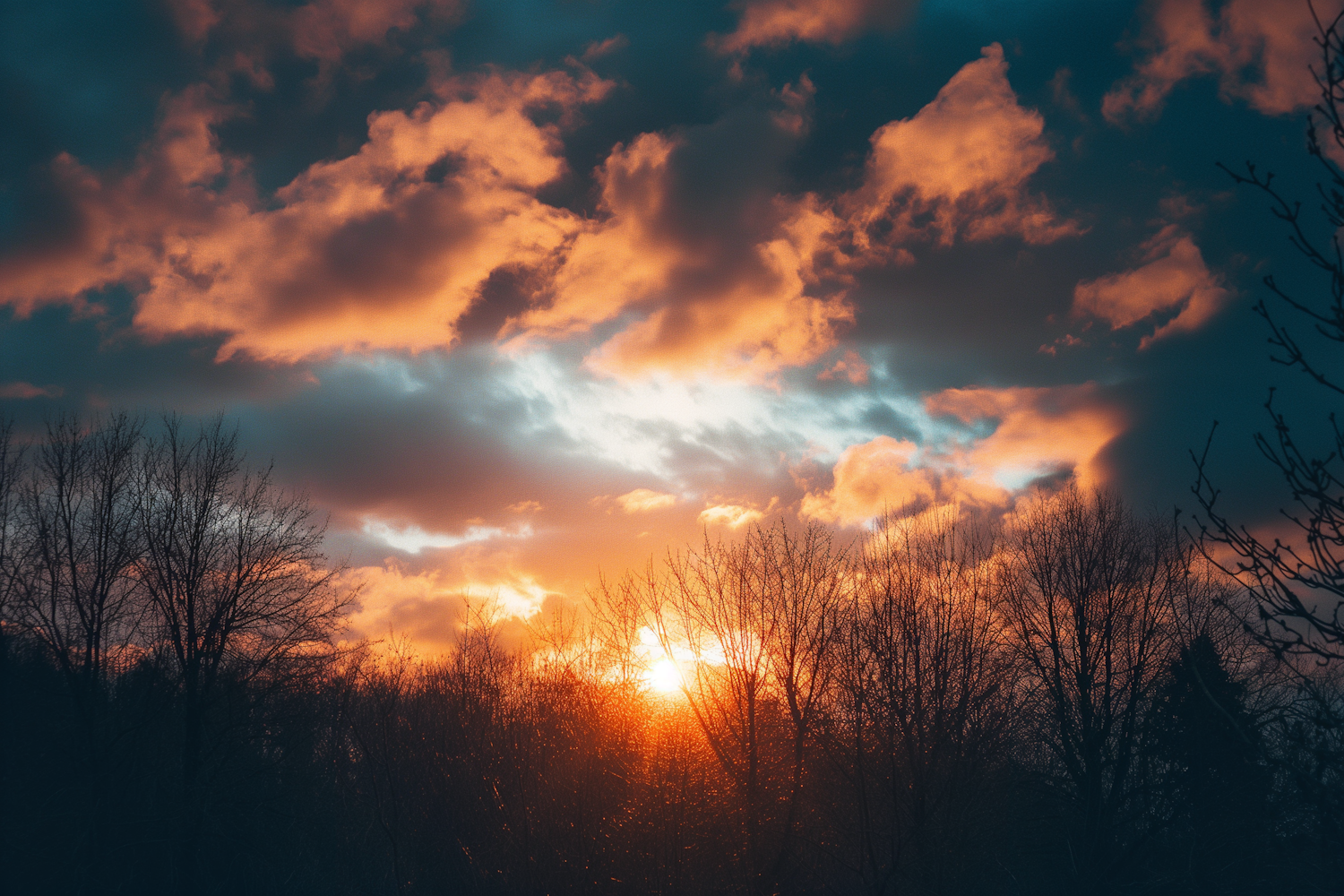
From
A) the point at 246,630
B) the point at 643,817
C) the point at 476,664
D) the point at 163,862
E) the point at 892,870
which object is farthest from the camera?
the point at 476,664

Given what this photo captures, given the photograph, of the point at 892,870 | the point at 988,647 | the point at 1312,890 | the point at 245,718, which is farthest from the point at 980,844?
the point at 245,718

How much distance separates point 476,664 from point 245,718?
857cm

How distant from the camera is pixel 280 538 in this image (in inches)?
1000

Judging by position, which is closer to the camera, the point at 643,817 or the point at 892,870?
the point at 892,870

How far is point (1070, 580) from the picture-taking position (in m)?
25.6

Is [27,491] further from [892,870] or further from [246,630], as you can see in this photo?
[892,870]

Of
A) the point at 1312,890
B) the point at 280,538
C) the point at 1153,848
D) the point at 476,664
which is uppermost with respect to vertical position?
the point at 280,538

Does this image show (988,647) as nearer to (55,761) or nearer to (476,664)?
(476,664)

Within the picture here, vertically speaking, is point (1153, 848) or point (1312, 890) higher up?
point (1153, 848)

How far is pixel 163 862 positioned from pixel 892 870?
2034cm

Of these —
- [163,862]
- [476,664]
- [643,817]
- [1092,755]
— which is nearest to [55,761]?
[163,862]

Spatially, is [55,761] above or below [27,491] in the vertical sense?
below

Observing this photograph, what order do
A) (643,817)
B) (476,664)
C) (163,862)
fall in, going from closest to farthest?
(643,817) → (163,862) → (476,664)

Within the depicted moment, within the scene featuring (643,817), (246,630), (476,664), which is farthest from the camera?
(476,664)
